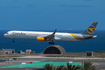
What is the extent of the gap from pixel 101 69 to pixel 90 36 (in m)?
20.1

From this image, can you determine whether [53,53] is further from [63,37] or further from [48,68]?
[48,68]

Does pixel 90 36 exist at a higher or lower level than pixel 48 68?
higher

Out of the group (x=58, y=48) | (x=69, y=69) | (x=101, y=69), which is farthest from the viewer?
(x=58, y=48)

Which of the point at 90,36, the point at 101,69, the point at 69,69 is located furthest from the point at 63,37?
the point at 69,69

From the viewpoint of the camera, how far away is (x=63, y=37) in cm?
9100

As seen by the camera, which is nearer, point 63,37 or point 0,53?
point 63,37

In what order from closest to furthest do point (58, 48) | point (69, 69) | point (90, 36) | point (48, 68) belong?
point (69, 69)
point (48, 68)
point (90, 36)
point (58, 48)

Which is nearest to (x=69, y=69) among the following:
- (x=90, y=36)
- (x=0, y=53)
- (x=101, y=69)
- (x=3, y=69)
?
(x=101, y=69)

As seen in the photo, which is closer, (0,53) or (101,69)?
(101,69)

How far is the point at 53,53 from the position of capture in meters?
123

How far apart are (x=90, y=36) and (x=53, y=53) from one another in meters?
37.8

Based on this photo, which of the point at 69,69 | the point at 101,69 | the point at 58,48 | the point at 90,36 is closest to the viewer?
the point at 69,69

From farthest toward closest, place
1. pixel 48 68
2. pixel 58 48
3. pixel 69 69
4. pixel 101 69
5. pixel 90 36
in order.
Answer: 1. pixel 58 48
2. pixel 90 36
3. pixel 101 69
4. pixel 48 68
5. pixel 69 69

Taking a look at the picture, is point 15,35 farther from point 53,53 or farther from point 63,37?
point 53,53
